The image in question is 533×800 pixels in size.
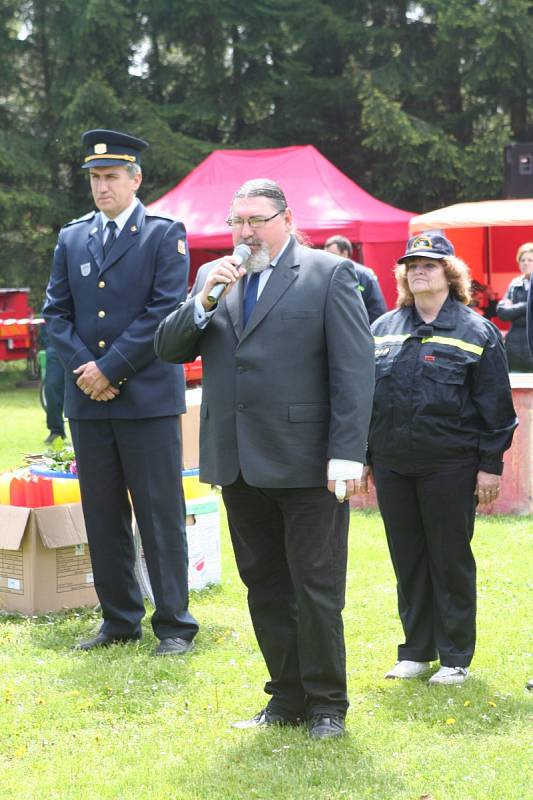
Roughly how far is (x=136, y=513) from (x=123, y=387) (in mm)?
626

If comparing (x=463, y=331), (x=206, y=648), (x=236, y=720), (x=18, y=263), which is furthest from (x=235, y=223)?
(x=18, y=263)

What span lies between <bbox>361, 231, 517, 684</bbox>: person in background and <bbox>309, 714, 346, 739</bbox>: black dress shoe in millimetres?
778

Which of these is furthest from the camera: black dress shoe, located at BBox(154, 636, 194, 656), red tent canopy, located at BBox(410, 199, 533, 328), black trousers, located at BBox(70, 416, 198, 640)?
red tent canopy, located at BBox(410, 199, 533, 328)

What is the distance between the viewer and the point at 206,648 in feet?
17.8

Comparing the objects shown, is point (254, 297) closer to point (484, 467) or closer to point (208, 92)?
point (484, 467)

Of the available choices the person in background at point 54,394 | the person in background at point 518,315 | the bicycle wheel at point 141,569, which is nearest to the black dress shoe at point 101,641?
the bicycle wheel at point 141,569

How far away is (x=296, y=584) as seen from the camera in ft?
13.4

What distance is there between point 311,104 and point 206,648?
20.2 meters

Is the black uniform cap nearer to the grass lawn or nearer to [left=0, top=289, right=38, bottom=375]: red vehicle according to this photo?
the grass lawn

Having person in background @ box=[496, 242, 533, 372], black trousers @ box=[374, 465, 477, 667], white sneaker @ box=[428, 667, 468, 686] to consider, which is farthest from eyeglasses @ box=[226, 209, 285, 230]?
person in background @ box=[496, 242, 533, 372]

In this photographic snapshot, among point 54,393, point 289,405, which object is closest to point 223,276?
point 289,405

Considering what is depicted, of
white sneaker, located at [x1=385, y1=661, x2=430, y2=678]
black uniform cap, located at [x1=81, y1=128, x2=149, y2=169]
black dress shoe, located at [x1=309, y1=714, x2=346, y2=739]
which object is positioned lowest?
white sneaker, located at [x1=385, y1=661, x2=430, y2=678]

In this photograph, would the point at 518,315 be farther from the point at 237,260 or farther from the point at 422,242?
the point at 237,260

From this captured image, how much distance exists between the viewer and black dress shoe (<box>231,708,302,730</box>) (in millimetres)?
4293
